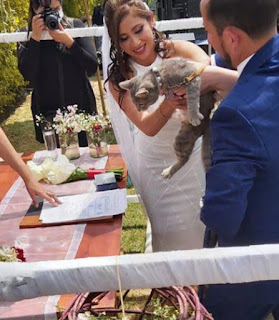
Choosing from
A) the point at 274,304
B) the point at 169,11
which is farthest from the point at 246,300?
the point at 169,11

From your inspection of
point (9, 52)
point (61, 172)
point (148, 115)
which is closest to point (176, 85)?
point (148, 115)

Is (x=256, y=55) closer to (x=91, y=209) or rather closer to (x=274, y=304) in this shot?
(x=274, y=304)

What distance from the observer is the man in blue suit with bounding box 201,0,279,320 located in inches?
47.7

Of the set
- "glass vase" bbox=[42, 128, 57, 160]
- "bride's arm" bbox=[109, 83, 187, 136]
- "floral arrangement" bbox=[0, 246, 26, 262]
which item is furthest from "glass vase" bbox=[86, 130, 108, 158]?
"floral arrangement" bbox=[0, 246, 26, 262]

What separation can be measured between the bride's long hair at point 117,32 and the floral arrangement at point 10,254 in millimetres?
858

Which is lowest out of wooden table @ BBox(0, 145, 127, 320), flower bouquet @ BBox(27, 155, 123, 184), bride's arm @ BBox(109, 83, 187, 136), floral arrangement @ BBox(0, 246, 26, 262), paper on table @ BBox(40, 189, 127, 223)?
wooden table @ BBox(0, 145, 127, 320)

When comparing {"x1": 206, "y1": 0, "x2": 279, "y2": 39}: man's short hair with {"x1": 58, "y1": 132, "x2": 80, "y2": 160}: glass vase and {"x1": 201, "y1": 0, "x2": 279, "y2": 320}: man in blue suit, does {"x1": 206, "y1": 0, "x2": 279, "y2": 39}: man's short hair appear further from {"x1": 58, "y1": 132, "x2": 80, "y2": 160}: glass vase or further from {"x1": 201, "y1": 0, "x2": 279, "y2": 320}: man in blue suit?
{"x1": 58, "y1": 132, "x2": 80, "y2": 160}: glass vase

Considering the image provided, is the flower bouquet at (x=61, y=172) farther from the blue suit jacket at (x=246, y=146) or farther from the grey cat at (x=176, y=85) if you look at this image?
the blue suit jacket at (x=246, y=146)

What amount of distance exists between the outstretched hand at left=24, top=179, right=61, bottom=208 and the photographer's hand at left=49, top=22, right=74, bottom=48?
1536 millimetres

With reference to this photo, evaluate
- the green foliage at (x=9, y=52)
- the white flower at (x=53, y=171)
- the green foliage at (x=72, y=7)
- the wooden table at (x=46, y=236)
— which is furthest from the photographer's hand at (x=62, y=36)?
the green foliage at (x=72, y=7)

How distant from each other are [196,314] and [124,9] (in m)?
1.41

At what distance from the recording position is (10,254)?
1787 millimetres

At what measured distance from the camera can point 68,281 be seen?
38.0 inches

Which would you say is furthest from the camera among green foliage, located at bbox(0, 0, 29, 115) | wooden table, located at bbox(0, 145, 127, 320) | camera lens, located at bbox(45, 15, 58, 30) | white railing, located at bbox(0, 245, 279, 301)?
green foliage, located at bbox(0, 0, 29, 115)
